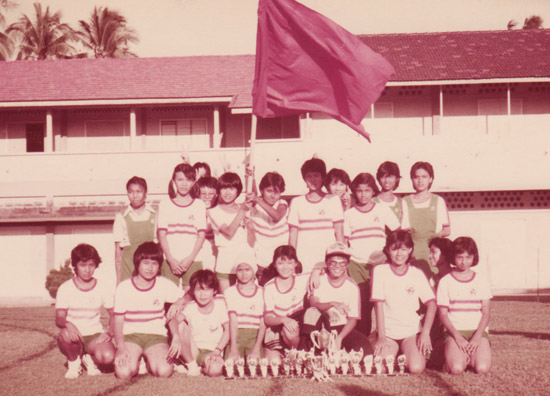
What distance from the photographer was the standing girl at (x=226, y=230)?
8.34 metres

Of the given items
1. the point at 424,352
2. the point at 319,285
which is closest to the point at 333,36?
the point at 319,285

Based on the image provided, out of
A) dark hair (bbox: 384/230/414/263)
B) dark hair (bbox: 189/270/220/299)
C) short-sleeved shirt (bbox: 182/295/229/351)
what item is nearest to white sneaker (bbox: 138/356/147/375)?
short-sleeved shirt (bbox: 182/295/229/351)

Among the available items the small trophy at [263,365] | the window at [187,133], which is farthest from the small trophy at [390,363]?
the window at [187,133]

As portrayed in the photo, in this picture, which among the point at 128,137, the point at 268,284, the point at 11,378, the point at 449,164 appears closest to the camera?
the point at 11,378

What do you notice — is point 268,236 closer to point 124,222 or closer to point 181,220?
point 181,220

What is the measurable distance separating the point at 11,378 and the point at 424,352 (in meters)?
3.87

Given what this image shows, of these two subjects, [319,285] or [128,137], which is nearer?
[319,285]

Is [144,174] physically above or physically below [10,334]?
above

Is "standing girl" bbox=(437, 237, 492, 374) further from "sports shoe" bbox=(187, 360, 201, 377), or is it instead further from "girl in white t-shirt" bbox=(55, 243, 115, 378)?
"girl in white t-shirt" bbox=(55, 243, 115, 378)

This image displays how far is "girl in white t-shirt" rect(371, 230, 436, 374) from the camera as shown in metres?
7.75

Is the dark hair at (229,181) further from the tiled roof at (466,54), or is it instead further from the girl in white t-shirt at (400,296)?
the tiled roof at (466,54)

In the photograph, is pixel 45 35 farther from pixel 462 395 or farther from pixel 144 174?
pixel 462 395

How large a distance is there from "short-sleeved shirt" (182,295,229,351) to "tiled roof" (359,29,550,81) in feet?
51.5

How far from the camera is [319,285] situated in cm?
786
